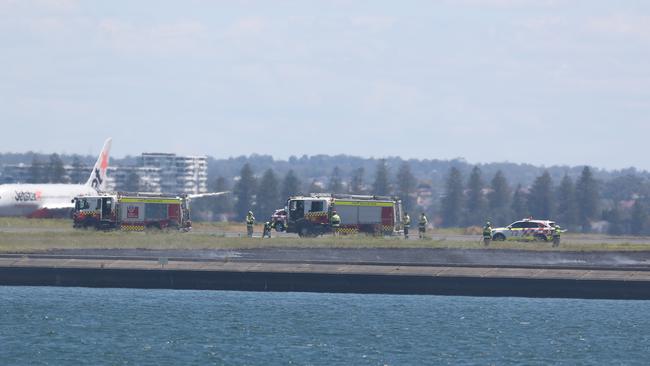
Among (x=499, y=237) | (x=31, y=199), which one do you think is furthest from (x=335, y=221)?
(x=31, y=199)

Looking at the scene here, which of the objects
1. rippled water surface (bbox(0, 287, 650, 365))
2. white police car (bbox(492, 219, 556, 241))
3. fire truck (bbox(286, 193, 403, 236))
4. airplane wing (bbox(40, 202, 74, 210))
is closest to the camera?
rippled water surface (bbox(0, 287, 650, 365))

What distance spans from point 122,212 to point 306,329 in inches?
1679

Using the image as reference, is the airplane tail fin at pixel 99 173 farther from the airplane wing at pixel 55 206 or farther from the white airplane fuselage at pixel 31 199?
the airplane wing at pixel 55 206

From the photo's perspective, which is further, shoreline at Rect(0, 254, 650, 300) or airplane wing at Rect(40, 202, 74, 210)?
airplane wing at Rect(40, 202, 74, 210)

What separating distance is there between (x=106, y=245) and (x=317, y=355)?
3242cm

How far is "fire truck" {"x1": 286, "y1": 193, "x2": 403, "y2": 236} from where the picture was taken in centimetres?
9106

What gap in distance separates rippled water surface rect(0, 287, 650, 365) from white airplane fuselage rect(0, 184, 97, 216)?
56.6m

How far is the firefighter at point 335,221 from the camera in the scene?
8962 centimetres

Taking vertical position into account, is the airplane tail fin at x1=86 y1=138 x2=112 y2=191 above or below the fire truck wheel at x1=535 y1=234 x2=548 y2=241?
above

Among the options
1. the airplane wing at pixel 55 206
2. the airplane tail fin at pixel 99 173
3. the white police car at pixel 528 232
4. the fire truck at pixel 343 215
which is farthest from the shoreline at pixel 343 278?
the airplane tail fin at pixel 99 173

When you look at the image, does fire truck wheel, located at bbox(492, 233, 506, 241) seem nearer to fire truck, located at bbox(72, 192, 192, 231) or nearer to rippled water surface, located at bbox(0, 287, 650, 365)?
fire truck, located at bbox(72, 192, 192, 231)

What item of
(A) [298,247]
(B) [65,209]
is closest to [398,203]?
(A) [298,247]

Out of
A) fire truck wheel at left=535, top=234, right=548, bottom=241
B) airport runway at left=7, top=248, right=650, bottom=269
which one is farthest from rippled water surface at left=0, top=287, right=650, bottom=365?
fire truck wheel at left=535, top=234, right=548, bottom=241

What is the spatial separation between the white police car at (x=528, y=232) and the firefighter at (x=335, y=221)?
35.5 feet
